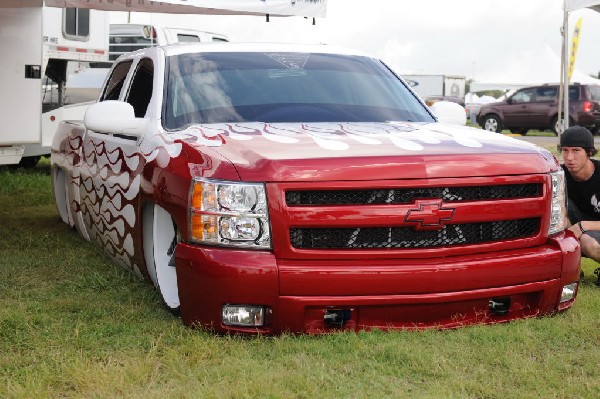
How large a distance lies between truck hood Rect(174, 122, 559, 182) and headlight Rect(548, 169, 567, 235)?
62 mm

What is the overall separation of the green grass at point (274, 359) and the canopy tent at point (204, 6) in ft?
13.0

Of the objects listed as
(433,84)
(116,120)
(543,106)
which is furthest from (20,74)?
(433,84)

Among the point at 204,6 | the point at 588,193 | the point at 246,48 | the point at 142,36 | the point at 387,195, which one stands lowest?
the point at 588,193

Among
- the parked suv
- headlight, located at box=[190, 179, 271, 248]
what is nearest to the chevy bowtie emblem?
headlight, located at box=[190, 179, 271, 248]

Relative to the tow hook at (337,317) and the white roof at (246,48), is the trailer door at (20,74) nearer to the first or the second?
the white roof at (246,48)

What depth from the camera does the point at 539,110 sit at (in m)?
27.1

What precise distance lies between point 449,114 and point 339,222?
1.98m

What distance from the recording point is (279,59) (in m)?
5.49

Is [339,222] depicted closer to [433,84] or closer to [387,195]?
[387,195]

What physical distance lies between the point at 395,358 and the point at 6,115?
16.3 ft

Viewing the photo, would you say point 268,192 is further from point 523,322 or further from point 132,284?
point 132,284

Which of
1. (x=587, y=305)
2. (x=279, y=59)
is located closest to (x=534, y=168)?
(x=587, y=305)

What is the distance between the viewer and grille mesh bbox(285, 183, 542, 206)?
393 centimetres

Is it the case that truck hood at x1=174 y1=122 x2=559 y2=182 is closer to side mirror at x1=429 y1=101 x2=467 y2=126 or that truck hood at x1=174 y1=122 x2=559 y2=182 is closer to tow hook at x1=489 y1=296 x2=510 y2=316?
tow hook at x1=489 y1=296 x2=510 y2=316
